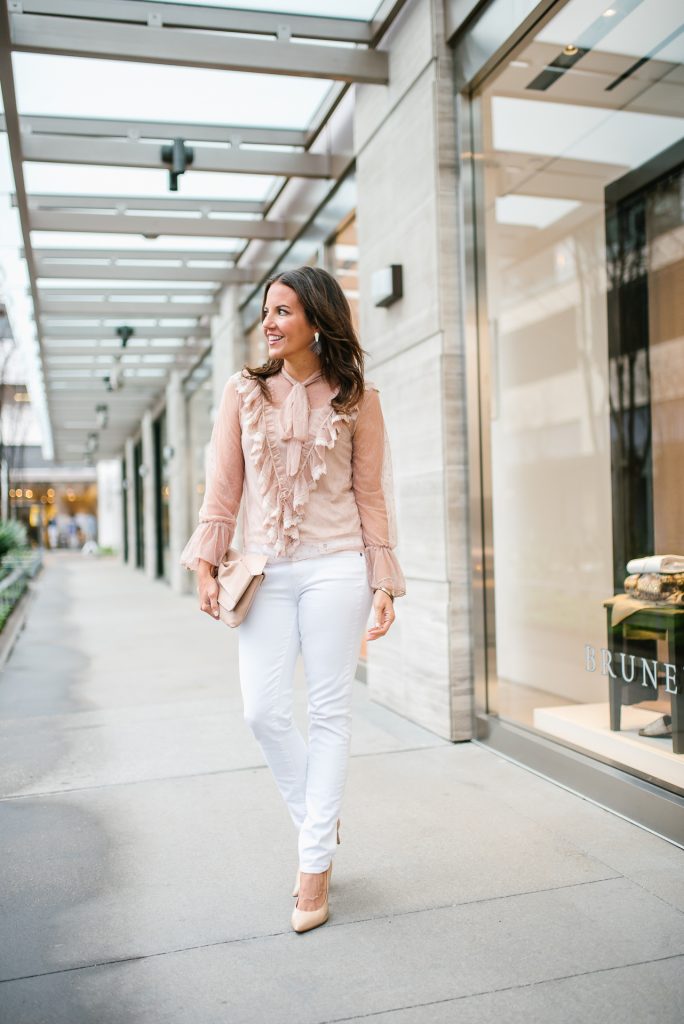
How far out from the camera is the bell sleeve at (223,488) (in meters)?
2.63

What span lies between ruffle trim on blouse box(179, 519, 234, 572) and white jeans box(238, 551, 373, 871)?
153 millimetres

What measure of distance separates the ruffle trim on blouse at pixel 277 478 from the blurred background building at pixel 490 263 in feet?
5.21

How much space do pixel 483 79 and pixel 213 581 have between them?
3.22m

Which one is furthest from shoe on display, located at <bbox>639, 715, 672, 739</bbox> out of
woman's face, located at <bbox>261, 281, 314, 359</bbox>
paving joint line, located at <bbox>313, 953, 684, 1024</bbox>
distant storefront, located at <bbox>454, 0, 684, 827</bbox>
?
woman's face, located at <bbox>261, 281, 314, 359</bbox>

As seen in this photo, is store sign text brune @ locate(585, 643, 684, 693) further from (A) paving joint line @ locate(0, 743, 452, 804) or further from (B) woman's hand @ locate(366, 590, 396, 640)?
(B) woman's hand @ locate(366, 590, 396, 640)

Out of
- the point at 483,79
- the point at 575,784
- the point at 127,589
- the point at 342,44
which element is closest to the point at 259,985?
the point at 575,784

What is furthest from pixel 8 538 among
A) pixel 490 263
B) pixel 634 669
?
pixel 634 669

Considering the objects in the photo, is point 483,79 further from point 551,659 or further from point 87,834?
point 87,834

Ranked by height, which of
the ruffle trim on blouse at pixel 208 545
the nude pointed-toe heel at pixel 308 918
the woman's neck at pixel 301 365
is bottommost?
the nude pointed-toe heel at pixel 308 918

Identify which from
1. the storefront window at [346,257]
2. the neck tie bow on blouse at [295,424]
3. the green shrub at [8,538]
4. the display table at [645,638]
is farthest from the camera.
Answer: the green shrub at [8,538]

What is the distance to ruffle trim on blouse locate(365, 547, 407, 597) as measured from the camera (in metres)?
2.66

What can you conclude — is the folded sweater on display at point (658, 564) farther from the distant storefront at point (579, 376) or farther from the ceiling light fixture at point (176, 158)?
the ceiling light fixture at point (176, 158)

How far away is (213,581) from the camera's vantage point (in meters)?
2.63

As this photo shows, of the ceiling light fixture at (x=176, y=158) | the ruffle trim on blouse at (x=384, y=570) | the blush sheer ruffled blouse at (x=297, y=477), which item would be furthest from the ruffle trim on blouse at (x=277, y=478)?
the ceiling light fixture at (x=176, y=158)
